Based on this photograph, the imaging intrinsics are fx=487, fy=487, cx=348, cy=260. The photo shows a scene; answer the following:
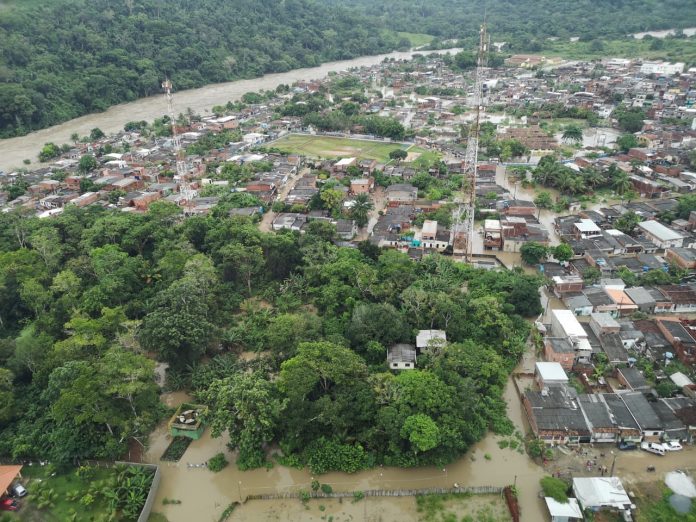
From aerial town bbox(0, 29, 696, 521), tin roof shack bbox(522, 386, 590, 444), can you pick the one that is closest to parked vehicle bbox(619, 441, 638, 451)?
aerial town bbox(0, 29, 696, 521)

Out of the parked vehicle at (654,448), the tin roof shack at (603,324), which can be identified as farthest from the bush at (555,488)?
the tin roof shack at (603,324)

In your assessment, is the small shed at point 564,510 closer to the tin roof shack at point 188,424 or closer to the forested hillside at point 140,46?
the tin roof shack at point 188,424

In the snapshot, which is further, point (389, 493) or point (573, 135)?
point (573, 135)

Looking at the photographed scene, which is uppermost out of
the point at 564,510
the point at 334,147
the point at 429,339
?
the point at 429,339

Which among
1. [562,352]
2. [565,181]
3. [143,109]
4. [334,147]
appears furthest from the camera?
[143,109]

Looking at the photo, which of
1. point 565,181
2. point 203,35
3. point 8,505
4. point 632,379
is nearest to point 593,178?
point 565,181

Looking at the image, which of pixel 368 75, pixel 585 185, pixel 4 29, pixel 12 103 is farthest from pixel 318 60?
pixel 585 185

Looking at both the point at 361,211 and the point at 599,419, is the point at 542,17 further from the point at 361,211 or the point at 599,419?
the point at 599,419
